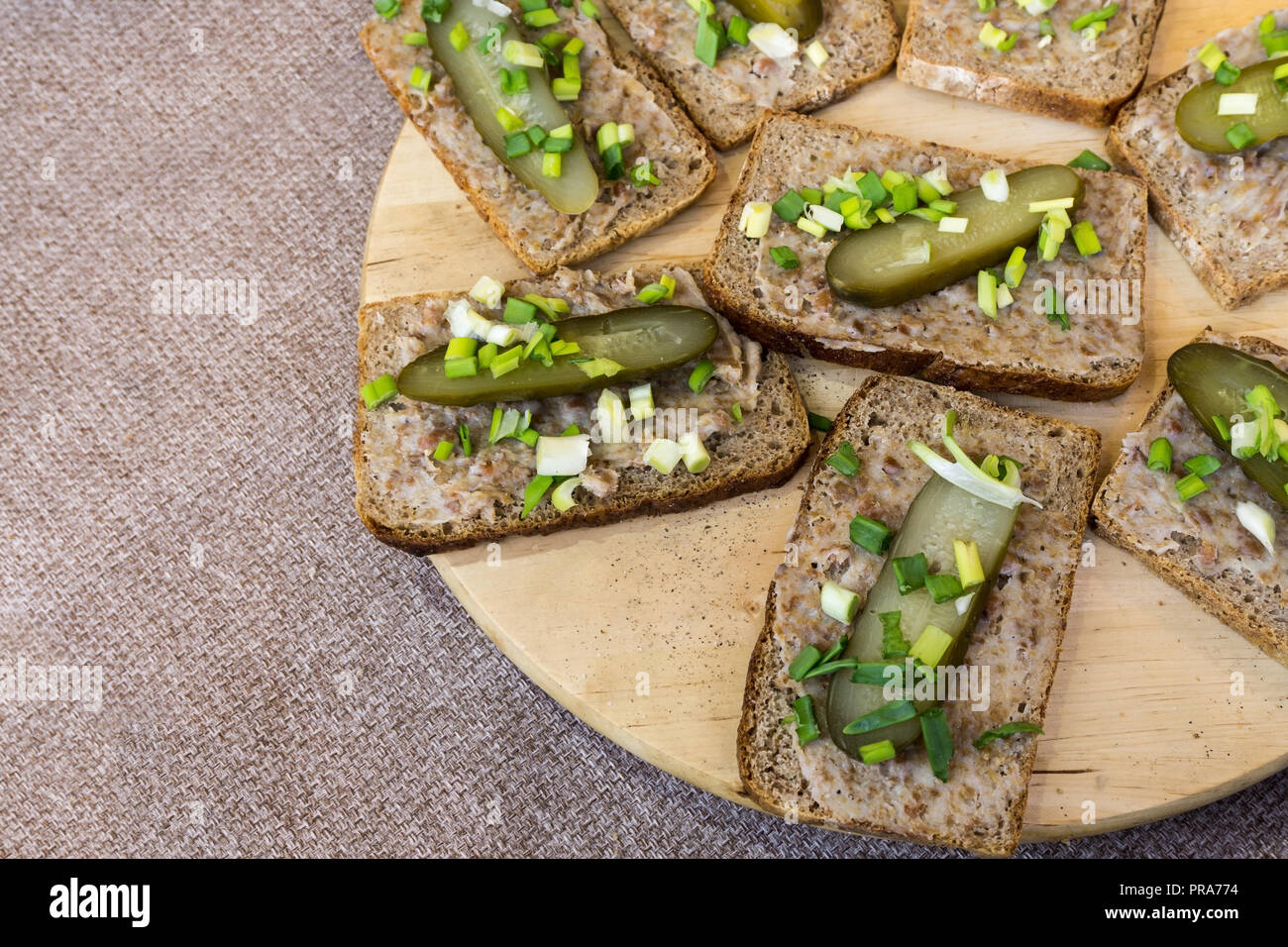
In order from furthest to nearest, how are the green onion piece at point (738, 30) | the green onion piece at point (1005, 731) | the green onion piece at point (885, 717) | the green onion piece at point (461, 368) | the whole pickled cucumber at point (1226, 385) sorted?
the green onion piece at point (738, 30) → the green onion piece at point (461, 368) → the whole pickled cucumber at point (1226, 385) → the green onion piece at point (1005, 731) → the green onion piece at point (885, 717)

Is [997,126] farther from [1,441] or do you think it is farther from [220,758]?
[1,441]

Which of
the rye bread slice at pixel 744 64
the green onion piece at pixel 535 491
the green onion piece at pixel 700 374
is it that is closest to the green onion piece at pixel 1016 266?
the rye bread slice at pixel 744 64

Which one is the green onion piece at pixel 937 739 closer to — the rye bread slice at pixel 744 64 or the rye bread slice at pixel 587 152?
the rye bread slice at pixel 587 152

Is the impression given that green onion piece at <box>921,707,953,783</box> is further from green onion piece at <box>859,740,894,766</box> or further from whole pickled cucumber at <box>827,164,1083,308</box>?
whole pickled cucumber at <box>827,164,1083,308</box>

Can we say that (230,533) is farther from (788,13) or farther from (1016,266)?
(1016,266)

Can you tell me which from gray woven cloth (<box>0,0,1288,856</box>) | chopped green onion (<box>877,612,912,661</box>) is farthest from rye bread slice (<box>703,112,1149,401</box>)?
gray woven cloth (<box>0,0,1288,856</box>)

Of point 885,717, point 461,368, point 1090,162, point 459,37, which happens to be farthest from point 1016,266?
point 459,37
